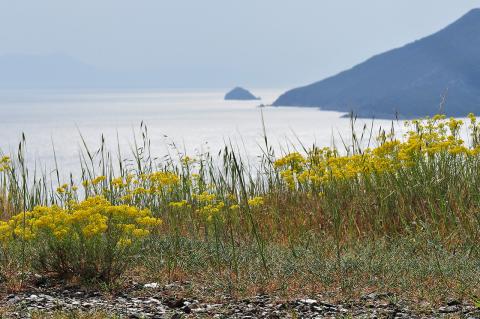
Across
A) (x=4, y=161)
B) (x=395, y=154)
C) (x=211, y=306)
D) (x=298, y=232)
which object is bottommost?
(x=211, y=306)

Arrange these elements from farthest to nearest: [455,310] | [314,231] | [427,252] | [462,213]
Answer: [314,231] < [462,213] < [427,252] < [455,310]

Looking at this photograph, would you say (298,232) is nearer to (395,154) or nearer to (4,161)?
(395,154)

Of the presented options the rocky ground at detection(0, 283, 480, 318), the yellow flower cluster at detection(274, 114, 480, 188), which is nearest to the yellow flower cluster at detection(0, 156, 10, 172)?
the rocky ground at detection(0, 283, 480, 318)

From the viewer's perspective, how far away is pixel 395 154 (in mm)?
7777

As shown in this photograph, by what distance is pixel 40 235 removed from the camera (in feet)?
20.5

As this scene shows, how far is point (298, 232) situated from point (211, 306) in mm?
2586

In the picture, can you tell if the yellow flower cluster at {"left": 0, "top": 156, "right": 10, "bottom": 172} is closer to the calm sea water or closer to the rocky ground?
the calm sea water

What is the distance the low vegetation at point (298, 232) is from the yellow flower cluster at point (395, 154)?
0.02 meters

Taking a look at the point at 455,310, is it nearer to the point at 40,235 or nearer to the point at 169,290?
the point at 169,290

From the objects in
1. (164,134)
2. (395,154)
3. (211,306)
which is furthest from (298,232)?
(164,134)

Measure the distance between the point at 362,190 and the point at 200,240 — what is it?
2.18 meters

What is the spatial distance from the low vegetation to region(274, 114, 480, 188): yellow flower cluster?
0.02 m

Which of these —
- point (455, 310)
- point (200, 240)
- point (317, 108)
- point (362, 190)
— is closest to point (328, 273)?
point (455, 310)

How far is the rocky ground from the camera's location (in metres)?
4.98
